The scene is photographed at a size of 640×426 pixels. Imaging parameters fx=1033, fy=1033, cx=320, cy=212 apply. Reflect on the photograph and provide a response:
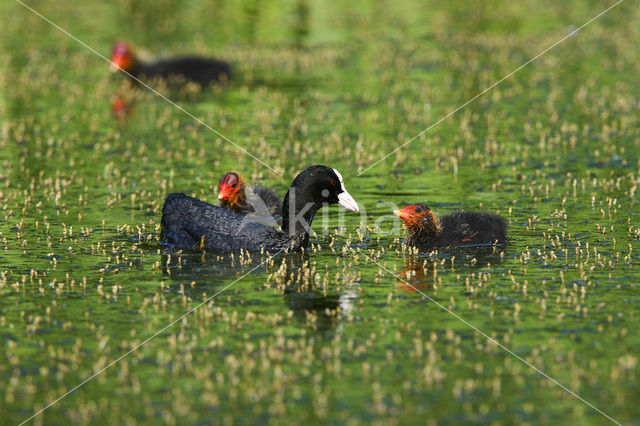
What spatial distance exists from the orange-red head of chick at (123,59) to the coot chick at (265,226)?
48.7 ft

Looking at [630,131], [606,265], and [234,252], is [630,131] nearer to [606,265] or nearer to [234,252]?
[606,265]

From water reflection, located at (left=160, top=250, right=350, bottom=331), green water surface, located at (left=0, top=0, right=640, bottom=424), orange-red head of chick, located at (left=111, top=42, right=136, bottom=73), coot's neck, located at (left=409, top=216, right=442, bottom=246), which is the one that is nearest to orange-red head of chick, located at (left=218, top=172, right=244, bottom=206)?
green water surface, located at (left=0, top=0, right=640, bottom=424)

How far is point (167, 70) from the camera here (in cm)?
2812

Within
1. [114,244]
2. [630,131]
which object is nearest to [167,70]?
[630,131]

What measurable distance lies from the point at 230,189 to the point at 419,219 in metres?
3.09

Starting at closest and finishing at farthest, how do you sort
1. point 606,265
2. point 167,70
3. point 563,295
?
point 563,295, point 606,265, point 167,70

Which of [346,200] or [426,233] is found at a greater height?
[346,200]

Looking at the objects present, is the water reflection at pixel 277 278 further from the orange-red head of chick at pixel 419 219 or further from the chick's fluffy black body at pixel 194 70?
the chick's fluffy black body at pixel 194 70

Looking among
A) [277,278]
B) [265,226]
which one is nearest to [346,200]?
[265,226]

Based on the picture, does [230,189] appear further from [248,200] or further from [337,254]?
[337,254]

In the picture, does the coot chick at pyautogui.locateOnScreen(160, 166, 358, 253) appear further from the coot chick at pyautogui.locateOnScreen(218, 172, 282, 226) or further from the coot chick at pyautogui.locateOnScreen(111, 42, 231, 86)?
the coot chick at pyautogui.locateOnScreen(111, 42, 231, 86)

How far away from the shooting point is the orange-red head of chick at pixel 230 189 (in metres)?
15.3

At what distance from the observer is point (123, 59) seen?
2828 centimetres

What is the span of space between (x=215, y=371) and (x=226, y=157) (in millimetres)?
11036
